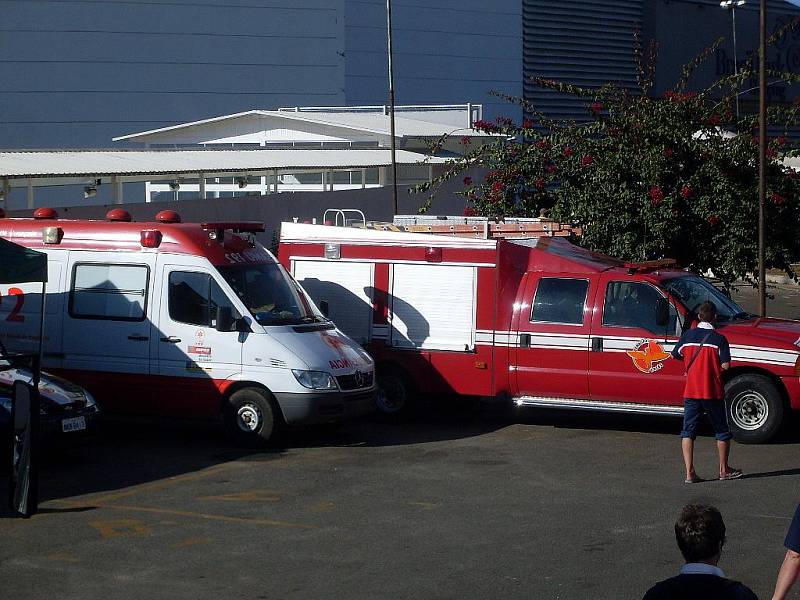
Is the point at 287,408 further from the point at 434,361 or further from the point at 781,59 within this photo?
the point at 781,59

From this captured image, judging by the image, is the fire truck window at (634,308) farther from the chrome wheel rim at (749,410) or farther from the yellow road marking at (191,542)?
the yellow road marking at (191,542)

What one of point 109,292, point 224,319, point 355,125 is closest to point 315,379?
point 224,319

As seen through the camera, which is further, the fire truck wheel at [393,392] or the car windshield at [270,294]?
the fire truck wheel at [393,392]

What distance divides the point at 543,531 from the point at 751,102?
53.3 metres

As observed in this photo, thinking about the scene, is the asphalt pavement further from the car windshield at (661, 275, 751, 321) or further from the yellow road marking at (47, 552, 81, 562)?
the car windshield at (661, 275, 751, 321)

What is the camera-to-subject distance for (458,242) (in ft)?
46.0

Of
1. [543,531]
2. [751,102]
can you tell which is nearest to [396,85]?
[751,102]

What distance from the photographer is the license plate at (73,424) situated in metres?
11.4

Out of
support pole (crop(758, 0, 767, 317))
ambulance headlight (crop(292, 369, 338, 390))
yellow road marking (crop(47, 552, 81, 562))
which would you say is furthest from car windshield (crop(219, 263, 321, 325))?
support pole (crop(758, 0, 767, 317))

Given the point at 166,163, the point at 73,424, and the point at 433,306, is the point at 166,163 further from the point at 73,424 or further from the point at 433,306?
the point at 73,424

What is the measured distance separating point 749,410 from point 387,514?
4.85 metres

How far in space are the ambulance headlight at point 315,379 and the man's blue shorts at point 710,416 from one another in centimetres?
374

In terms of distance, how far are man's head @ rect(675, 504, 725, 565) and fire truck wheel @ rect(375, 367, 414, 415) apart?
9871 mm

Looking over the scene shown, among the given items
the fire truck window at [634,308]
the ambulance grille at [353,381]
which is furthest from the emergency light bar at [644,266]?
the ambulance grille at [353,381]
